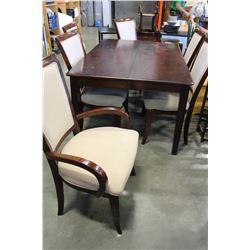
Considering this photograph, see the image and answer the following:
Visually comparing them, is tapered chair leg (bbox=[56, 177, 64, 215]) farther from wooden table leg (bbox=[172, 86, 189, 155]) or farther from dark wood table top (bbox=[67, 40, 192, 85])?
wooden table leg (bbox=[172, 86, 189, 155])

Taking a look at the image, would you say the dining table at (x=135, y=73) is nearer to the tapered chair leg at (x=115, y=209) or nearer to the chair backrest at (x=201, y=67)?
the chair backrest at (x=201, y=67)

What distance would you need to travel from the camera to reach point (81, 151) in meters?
1.44

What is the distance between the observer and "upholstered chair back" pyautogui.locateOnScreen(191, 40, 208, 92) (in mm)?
1932

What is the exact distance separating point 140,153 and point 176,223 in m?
0.74

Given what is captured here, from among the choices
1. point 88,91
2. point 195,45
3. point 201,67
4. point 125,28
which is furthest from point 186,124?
point 125,28

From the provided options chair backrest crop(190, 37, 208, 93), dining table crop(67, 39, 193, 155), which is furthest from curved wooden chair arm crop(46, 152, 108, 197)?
chair backrest crop(190, 37, 208, 93)

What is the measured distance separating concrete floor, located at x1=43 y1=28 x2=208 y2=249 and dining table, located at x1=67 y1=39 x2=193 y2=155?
27 cm

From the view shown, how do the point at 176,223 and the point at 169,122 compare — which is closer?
the point at 176,223

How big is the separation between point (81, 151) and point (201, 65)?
1.28 m
